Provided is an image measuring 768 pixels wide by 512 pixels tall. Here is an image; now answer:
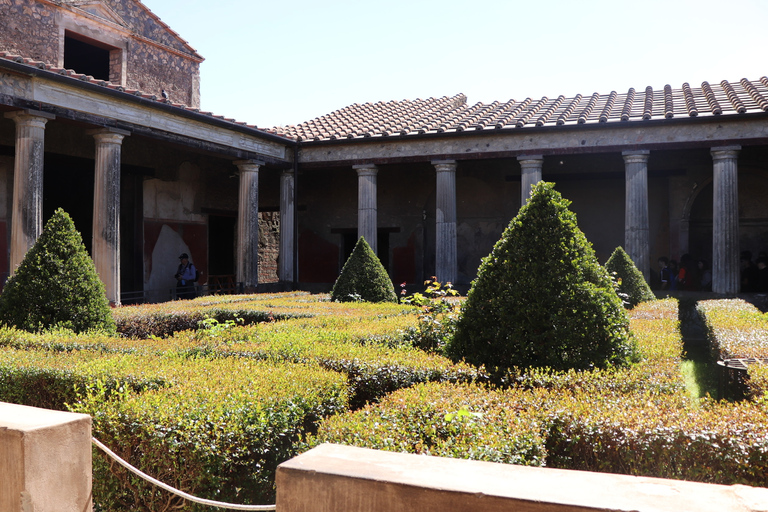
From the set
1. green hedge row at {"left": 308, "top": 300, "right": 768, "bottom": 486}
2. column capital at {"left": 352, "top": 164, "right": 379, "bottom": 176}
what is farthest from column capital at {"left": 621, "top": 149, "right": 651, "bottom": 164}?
green hedge row at {"left": 308, "top": 300, "right": 768, "bottom": 486}

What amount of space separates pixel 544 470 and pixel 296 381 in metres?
1.91

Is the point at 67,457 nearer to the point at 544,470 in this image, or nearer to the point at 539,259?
the point at 544,470

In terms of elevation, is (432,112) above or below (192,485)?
above

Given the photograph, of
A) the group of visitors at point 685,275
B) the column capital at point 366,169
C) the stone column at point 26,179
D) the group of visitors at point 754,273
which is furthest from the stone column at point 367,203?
the group of visitors at point 754,273

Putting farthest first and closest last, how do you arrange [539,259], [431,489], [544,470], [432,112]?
[432,112], [539,259], [544,470], [431,489]

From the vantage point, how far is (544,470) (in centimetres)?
181

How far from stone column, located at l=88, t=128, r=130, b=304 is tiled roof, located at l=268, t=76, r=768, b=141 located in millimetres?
4681

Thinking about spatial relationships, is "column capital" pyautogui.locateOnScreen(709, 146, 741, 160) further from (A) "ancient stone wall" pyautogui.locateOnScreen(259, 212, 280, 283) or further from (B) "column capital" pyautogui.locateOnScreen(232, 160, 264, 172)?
(A) "ancient stone wall" pyautogui.locateOnScreen(259, 212, 280, 283)

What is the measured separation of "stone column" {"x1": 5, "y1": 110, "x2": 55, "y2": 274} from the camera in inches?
362

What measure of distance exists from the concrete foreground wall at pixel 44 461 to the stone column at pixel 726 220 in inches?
469

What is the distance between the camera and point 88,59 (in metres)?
14.7

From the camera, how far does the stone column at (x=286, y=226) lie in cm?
1512

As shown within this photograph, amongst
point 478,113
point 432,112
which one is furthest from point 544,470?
point 432,112

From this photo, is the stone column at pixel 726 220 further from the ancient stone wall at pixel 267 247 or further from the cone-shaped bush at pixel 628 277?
the ancient stone wall at pixel 267 247
